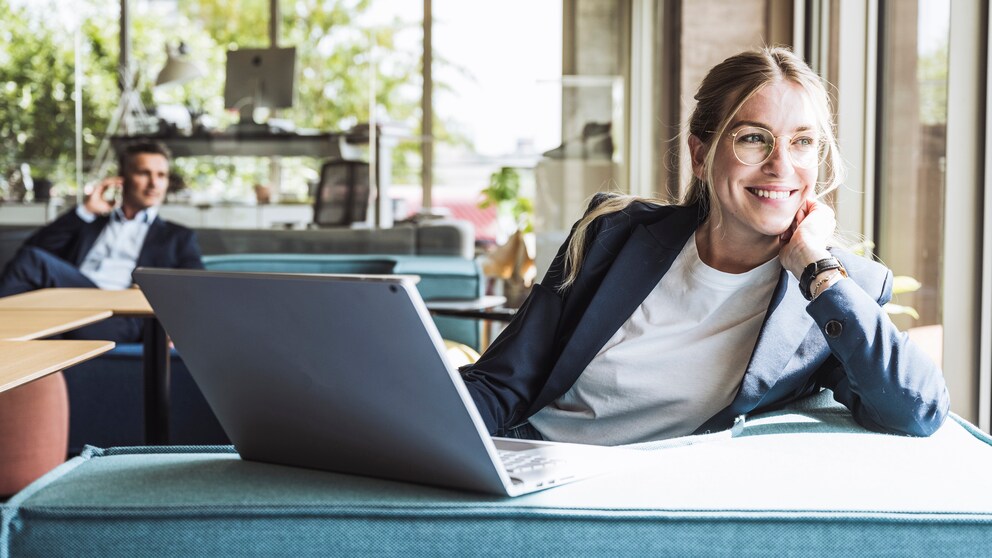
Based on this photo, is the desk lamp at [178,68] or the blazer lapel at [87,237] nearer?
the blazer lapel at [87,237]

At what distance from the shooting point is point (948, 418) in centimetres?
156

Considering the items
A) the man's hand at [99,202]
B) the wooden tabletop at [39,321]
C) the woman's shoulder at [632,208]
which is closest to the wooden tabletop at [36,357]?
the wooden tabletop at [39,321]

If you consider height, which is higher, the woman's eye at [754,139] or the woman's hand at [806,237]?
the woman's eye at [754,139]

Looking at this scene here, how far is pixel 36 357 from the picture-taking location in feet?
5.85

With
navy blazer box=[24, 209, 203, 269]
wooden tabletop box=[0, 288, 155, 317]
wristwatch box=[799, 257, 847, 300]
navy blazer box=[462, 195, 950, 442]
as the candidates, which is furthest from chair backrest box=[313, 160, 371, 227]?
wristwatch box=[799, 257, 847, 300]

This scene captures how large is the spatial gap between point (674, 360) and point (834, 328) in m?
0.28

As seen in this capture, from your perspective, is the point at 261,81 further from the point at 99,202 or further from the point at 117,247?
the point at 117,247

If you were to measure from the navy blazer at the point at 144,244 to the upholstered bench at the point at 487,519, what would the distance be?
3.18m

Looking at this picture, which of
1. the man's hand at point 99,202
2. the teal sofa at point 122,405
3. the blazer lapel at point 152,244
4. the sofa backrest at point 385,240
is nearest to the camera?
the teal sofa at point 122,405

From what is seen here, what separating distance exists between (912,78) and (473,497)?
93.0 inches

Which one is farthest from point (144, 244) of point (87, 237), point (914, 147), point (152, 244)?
point (914, 147)

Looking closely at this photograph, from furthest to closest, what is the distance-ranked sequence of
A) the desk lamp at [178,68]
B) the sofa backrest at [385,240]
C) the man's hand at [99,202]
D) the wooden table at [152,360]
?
the desk lamp at [178,68]
the sofa backrest at [385,240]
the man's hand at [99,202]
the wooden table at [152,360]

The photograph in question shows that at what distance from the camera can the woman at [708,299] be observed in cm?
155

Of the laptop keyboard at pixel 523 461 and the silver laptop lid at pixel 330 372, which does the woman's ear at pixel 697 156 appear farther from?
the silver laptop lid at pixel 330 372
